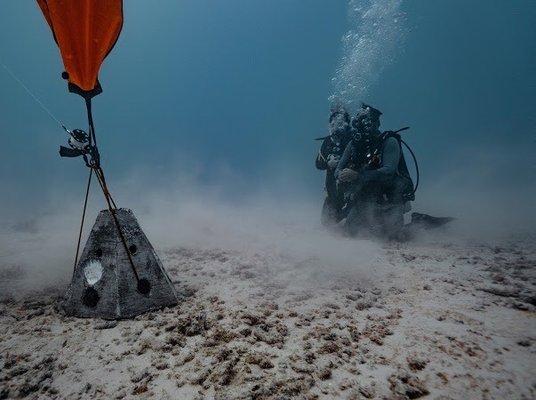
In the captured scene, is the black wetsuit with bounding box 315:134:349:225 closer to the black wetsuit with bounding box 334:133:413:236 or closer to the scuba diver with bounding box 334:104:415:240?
the scuba diver with bounding box 334:104:415:240

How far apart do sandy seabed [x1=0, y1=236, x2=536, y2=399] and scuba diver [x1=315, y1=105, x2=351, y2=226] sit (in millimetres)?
4907

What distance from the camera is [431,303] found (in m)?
3.59

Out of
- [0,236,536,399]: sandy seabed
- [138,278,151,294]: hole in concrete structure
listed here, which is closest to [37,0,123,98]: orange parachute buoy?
[138,278,151,294]: hole in concrete structure

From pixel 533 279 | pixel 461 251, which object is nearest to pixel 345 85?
pixel 461 251

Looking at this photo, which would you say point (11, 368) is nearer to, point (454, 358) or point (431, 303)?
point (454, 358)

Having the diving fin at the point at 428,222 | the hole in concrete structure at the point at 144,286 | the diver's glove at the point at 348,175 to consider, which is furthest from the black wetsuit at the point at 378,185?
the hole in concrete structure at the point at 144,286

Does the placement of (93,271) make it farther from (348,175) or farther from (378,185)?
(378,185)

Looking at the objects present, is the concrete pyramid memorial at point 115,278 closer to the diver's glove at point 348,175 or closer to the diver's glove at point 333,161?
the diver's glove at point 348,175

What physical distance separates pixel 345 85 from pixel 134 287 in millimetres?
19124

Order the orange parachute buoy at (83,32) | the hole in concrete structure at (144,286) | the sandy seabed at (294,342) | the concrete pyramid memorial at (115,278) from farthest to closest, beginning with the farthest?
the hole in concrete structure at (144,286), the concrete pyramid memorial at (115,278), the orange parachute buoy at (83,32), the sandy seabed at (294,342)

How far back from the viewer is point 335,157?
9.50m

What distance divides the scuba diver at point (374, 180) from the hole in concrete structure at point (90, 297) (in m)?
6.47

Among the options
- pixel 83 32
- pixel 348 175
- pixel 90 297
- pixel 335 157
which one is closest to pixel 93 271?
pixel 90 297

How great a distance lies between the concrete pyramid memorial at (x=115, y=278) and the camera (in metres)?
3.30
